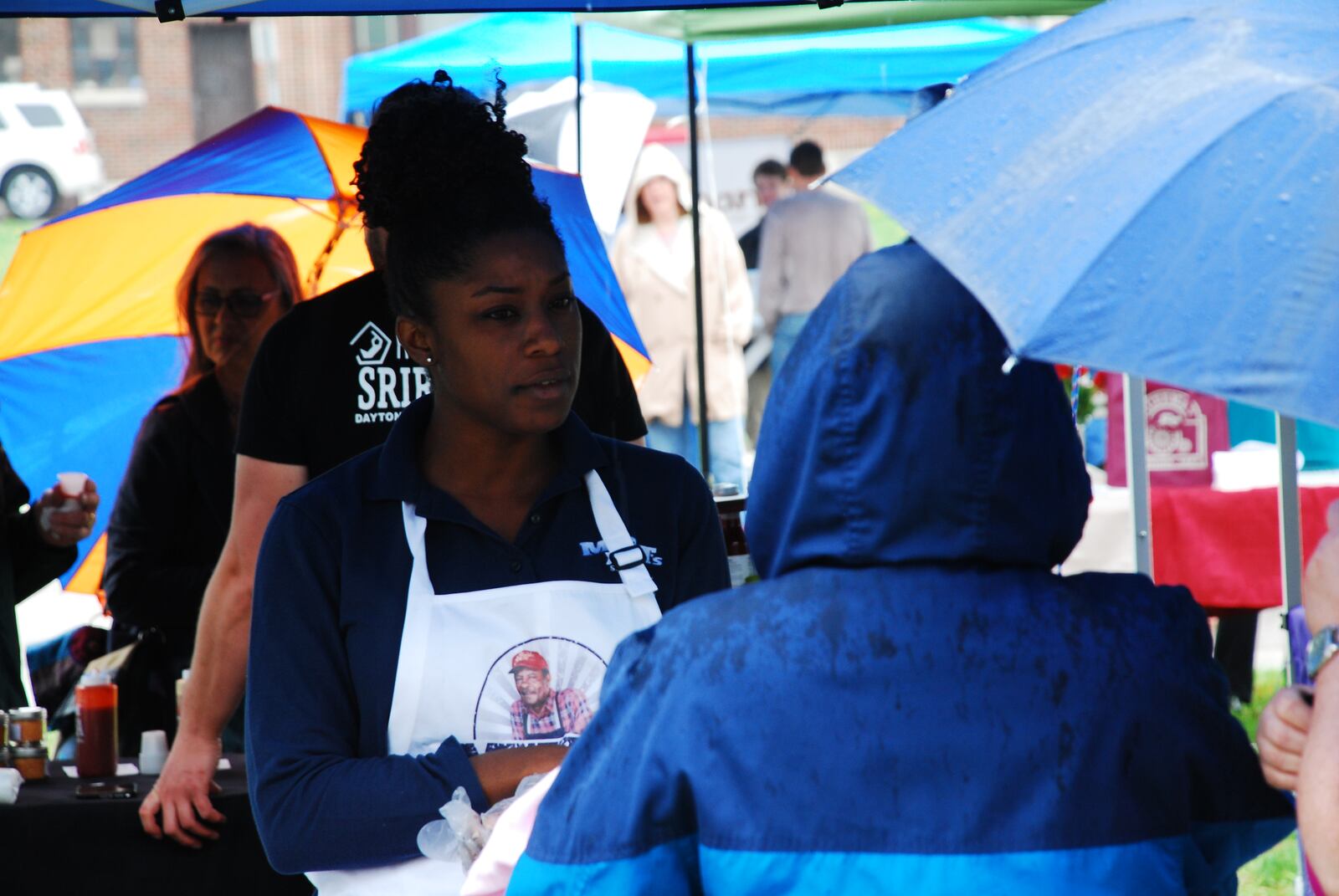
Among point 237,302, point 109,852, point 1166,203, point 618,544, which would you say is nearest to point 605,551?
point 618,544

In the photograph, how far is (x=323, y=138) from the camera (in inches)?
164

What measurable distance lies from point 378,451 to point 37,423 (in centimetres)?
273

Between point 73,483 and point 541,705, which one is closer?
point 541,705

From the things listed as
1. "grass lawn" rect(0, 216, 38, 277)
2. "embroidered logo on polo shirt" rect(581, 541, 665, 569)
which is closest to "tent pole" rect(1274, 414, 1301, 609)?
"embroidered logo on polo shirt" rect(581, 541, 665, 569)

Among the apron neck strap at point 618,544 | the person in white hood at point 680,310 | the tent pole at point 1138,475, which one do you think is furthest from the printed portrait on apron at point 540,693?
the person in white hood at point 680,310

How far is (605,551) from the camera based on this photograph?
2096 mm

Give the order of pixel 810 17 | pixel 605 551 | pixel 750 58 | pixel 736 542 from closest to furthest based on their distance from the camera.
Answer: pixel 605 551, pixel 736 542, pixel 810 17, pixel 750 58

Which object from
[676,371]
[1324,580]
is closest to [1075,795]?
[1324,580]

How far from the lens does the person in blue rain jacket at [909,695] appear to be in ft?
4.27

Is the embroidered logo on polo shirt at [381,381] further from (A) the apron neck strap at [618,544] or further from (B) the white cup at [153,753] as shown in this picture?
(B) the white cup at [153,753]

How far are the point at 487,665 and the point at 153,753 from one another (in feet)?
5.18

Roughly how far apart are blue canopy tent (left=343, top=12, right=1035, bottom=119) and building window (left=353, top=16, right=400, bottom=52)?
1732 cm

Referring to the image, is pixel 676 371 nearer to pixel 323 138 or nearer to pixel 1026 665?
pixel 323 138

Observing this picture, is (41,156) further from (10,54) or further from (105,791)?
(105,791)
